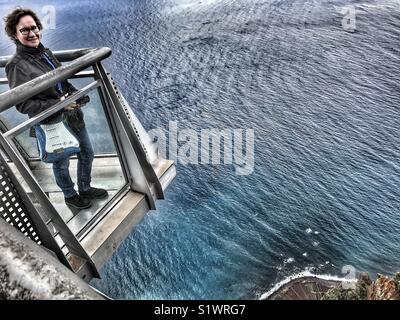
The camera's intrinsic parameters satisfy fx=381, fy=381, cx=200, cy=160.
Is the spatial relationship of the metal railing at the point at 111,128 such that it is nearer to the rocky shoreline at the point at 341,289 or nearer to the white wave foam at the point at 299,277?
the rocky shoreline at the point at 341,289

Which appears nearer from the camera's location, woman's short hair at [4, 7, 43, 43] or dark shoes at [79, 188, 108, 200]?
woman's short hair at [4, 7, 43, 43]
